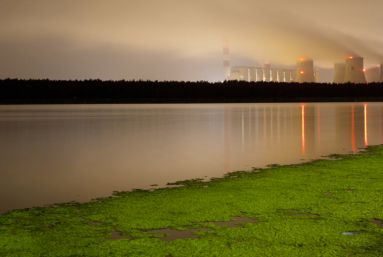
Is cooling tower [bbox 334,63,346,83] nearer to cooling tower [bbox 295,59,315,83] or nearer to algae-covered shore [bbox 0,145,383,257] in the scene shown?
cooling tower [bbox 295,59,315,83]

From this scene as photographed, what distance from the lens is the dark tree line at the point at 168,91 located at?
5225 centimetres

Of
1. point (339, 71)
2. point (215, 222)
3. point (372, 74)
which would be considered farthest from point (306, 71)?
point (215, 222)

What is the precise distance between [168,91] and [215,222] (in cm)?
5338

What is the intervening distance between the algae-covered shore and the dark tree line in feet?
154

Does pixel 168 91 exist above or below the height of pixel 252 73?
below

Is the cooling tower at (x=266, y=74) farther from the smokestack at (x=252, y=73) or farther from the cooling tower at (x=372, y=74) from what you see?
the cooling tower at (x=372, y=74)

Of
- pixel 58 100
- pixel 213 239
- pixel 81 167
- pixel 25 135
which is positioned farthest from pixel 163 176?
pixel 58 100

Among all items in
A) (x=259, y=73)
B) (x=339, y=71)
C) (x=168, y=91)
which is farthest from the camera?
(x=259, y=73)

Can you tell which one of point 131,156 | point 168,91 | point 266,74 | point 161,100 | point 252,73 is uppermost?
point 252,73

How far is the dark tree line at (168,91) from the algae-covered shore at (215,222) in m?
47.1

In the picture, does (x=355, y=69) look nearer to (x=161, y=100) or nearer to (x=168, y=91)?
(x=168, y=91)

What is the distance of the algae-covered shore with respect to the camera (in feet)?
10.2

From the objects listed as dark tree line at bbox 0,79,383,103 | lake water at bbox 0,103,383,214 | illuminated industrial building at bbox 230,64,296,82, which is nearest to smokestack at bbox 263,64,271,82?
illuminated industrial building at bbox 230,64,296,82

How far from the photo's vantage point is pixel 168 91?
2233 inches
